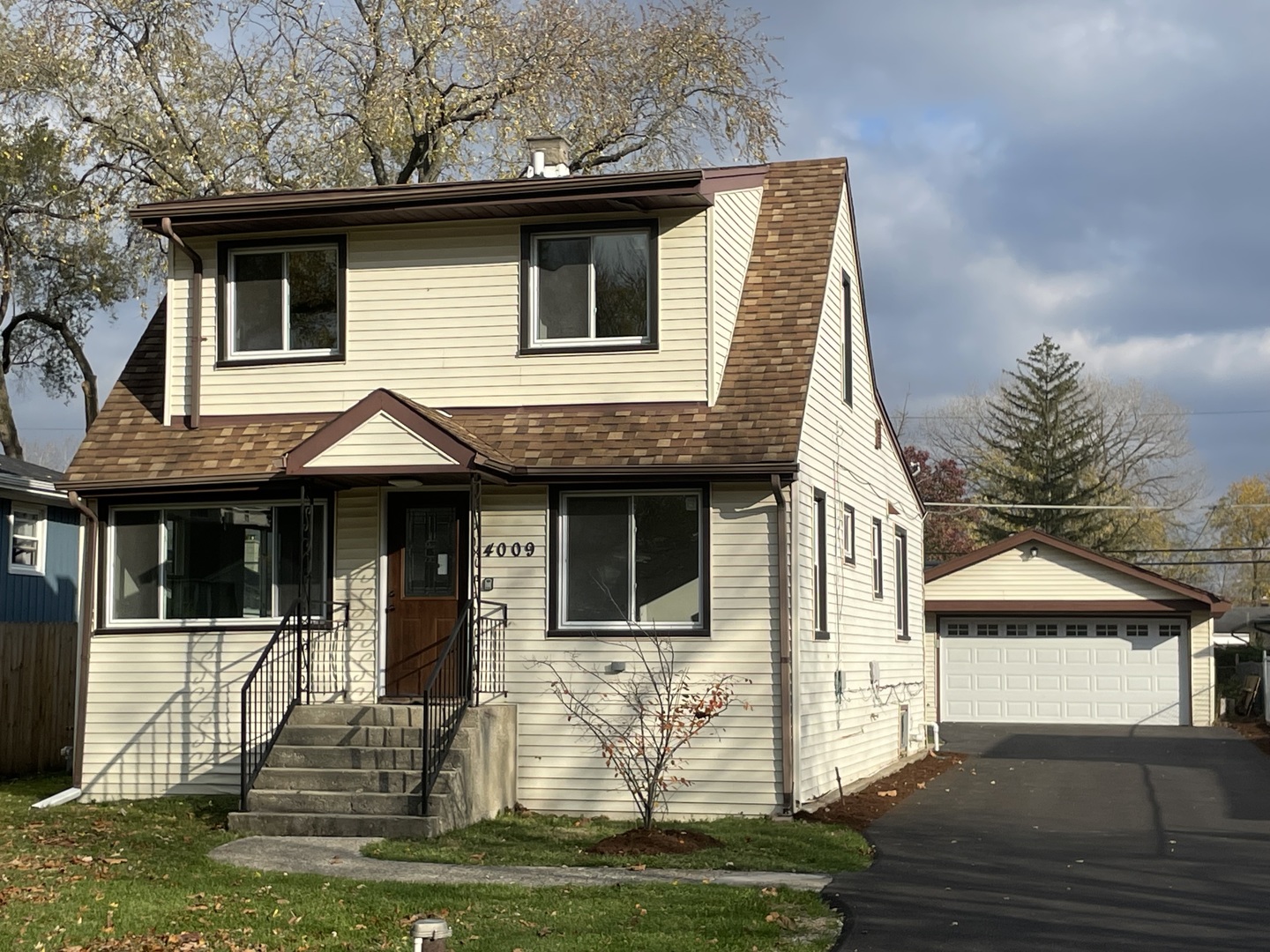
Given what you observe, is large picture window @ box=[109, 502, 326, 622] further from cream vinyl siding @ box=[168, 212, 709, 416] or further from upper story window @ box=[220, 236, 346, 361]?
upper story window @ box=[220, 236, 346, 361]

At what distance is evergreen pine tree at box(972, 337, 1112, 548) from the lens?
5647 cm

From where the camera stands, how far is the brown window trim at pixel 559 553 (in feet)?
49.5

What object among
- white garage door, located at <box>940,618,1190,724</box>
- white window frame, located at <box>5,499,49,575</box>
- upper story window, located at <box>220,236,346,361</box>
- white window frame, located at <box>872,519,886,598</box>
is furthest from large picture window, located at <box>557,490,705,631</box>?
white garage door, located at <box>940,618,1190,724</box>

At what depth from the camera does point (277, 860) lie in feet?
39.2

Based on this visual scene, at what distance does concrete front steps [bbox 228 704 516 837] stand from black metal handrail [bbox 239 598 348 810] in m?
0.79

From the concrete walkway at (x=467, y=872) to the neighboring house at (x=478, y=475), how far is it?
86.9 inches

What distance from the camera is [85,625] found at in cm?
1633

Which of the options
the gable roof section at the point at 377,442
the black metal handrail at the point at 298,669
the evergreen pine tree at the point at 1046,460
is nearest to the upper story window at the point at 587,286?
the gable roof section at the point at 377,442

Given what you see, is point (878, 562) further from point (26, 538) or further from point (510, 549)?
point (26, 538)

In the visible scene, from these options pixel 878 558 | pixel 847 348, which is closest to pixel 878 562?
pixel 878 558

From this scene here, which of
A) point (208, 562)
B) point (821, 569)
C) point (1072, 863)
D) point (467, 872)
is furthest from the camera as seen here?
point (821, 569)

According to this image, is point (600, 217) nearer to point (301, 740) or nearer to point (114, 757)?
point (301, 740)

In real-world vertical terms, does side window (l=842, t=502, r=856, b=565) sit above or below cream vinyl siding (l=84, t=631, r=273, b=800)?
above

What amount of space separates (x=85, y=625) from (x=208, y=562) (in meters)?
1.47
